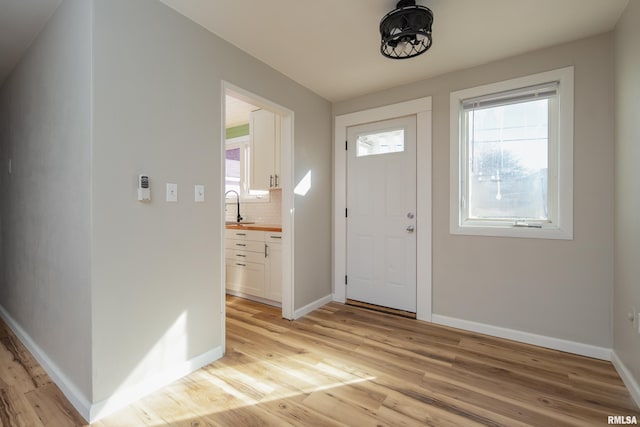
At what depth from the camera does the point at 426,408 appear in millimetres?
1722

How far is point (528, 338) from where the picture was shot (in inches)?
100

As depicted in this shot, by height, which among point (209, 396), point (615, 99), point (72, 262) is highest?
point (615, 99)

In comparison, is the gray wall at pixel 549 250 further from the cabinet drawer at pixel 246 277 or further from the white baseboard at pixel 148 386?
the white baseboard at pixel 148 386

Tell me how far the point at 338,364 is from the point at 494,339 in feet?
4.88

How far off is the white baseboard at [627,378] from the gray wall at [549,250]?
0.14 m

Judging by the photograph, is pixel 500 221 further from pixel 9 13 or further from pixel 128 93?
pixel 9 13

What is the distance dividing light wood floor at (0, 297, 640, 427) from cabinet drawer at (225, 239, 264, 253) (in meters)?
→ 1.11

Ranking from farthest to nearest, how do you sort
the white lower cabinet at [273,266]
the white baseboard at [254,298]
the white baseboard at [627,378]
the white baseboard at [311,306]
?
the white baseboard at [254,298] < the white lower cabinet at [273,266] < the white baseboard at [311,306] < the white baseboard at [627,378]

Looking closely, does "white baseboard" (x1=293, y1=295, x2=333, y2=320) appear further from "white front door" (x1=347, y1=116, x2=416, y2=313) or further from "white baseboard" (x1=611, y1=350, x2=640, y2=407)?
"white baseboard" (x1=611, y1=350, x2=640, y2=407)

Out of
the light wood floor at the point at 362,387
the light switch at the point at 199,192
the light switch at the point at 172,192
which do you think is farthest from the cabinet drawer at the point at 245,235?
the light switch at the point at 172,192

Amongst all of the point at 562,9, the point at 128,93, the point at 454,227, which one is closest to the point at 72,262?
the point at 128,93

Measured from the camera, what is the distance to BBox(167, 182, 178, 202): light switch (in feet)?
6.41

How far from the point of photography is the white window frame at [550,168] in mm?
2375

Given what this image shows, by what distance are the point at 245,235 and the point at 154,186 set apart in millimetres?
1886
